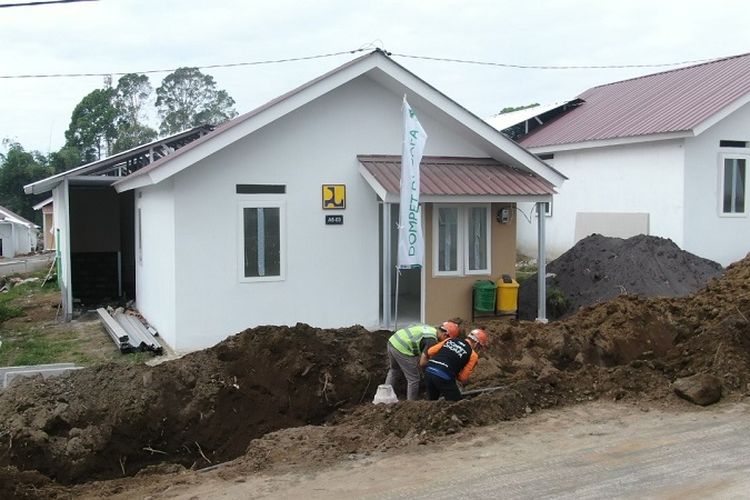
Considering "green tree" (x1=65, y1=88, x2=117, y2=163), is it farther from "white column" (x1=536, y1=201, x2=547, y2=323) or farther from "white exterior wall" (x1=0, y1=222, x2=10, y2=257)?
"white column" (x1=536, y1=201, x2=547, y2=323)

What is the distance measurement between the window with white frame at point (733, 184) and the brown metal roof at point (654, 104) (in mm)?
1595

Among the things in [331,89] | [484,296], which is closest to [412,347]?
[484,296]

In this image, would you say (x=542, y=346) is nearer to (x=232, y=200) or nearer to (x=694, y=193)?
(x=232, y=200)

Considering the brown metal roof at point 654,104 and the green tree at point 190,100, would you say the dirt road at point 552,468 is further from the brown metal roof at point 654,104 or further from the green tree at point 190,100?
the green tree at point 190,100

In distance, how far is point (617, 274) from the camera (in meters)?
16.6

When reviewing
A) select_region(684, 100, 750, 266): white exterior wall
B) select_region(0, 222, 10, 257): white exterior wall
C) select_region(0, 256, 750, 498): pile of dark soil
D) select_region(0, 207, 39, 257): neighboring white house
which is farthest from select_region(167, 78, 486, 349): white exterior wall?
select_region(0, 222, 10, 257): white exterior wall

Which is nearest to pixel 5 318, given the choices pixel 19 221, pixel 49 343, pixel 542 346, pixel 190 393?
pixel 49 343

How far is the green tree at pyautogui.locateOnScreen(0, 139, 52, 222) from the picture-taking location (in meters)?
60.0

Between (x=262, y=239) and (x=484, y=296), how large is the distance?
13.7 feet

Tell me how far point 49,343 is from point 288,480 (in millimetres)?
8765

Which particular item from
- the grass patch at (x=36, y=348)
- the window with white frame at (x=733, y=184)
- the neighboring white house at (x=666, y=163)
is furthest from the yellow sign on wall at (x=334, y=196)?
the window with white frame at (x=733, y=184)

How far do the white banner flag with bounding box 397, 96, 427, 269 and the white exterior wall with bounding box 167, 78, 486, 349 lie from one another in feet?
7.47

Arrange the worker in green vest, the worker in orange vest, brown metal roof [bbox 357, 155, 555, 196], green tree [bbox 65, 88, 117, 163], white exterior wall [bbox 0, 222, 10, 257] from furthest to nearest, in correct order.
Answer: green tree [bbox 65, 88, 117, 163]
white exterior wall [bbox 0, 222, 10, 257]
brown metal roof [bbox 357, 155, 555, 196]
the worker in green vest
the worker in orange vest

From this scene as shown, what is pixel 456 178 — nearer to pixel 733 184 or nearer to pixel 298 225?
pixel 298 225
